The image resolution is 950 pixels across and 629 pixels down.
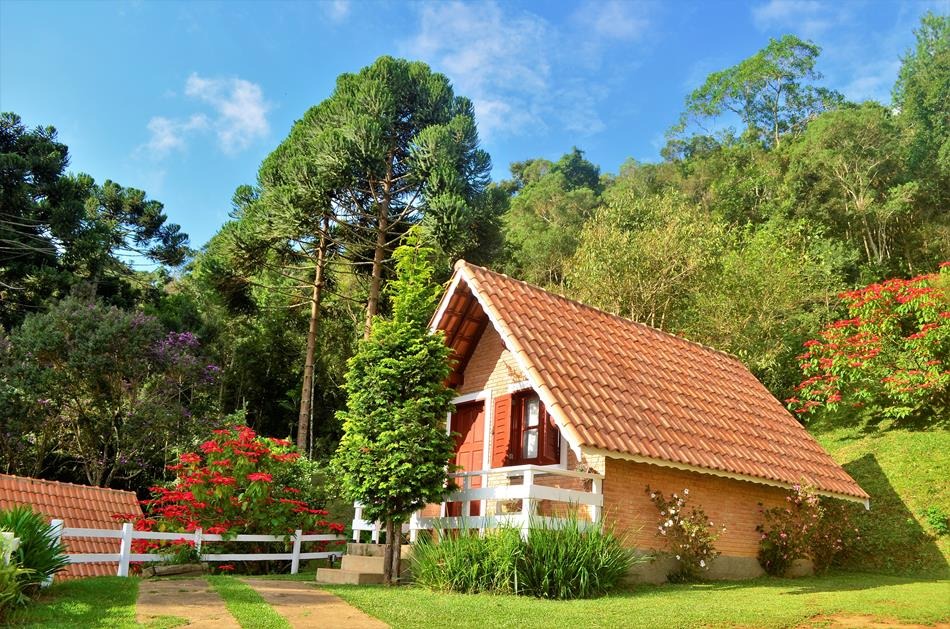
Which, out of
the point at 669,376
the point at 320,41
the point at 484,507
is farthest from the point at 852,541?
the point at 320,41

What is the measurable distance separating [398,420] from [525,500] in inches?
92.4

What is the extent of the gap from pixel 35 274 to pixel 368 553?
64.5ft

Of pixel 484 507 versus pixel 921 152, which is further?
pixel 921 152

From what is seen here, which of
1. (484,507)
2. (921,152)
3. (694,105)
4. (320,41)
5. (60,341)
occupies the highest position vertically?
(694,105)

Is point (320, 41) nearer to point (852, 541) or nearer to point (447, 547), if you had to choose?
point (447, 547)

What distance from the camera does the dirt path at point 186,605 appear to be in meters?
7.09

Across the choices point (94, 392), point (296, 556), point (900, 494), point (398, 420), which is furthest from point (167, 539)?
point (900, 494)

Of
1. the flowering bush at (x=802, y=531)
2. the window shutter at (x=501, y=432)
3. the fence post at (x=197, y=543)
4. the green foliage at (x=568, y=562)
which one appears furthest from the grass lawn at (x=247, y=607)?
the flowering bush at (x=802, y=531)

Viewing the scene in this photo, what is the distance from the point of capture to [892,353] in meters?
20.5

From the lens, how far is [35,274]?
25578mm

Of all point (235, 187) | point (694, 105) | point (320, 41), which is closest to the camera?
point (320, 41)

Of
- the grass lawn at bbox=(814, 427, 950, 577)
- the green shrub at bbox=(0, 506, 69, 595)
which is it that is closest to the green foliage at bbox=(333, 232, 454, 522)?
the green shrub at bbox=(0, 506, 69, 595)

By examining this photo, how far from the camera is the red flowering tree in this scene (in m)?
19.6

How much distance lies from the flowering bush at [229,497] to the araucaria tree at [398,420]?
11.4ft
